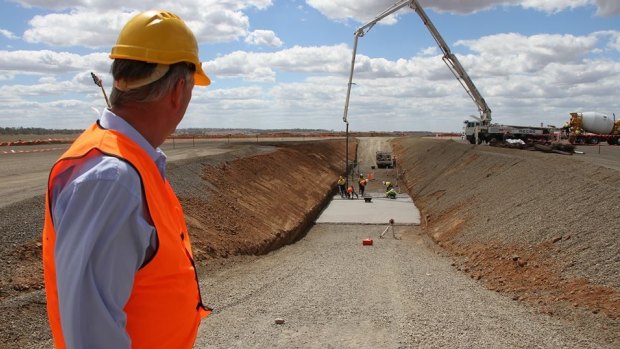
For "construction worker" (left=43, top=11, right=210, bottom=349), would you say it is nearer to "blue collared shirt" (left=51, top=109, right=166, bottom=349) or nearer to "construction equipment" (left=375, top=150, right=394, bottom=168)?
"blue collared shirt" (left=51, top=109, right=166, bottom=349)

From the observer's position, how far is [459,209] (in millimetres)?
22641

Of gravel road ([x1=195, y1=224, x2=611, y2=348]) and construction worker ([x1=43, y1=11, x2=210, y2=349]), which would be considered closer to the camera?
construction worker ([x1=43, y1=11, x2=210, y2=349])

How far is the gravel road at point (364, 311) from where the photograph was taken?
24.6 feet

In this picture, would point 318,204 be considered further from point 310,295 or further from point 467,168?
point 310,295

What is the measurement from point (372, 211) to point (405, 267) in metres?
14.8

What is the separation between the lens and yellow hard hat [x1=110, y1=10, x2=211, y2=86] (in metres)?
1.86

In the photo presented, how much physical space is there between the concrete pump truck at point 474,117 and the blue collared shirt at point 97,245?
39391 mm

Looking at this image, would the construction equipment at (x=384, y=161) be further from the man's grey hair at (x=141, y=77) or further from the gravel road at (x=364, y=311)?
Result: the man's grey hair at (x=141, y=77)

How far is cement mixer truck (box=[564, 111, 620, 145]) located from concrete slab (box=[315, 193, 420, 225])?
85.8ft

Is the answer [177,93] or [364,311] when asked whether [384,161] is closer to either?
[364,311]

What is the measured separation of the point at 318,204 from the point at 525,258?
18.1 meters

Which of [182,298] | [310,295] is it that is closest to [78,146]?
[182,298]

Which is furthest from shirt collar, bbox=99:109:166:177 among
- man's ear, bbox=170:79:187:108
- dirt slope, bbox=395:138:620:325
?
dirt slope, bbox=395:138:620:325

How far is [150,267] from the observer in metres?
1.71
